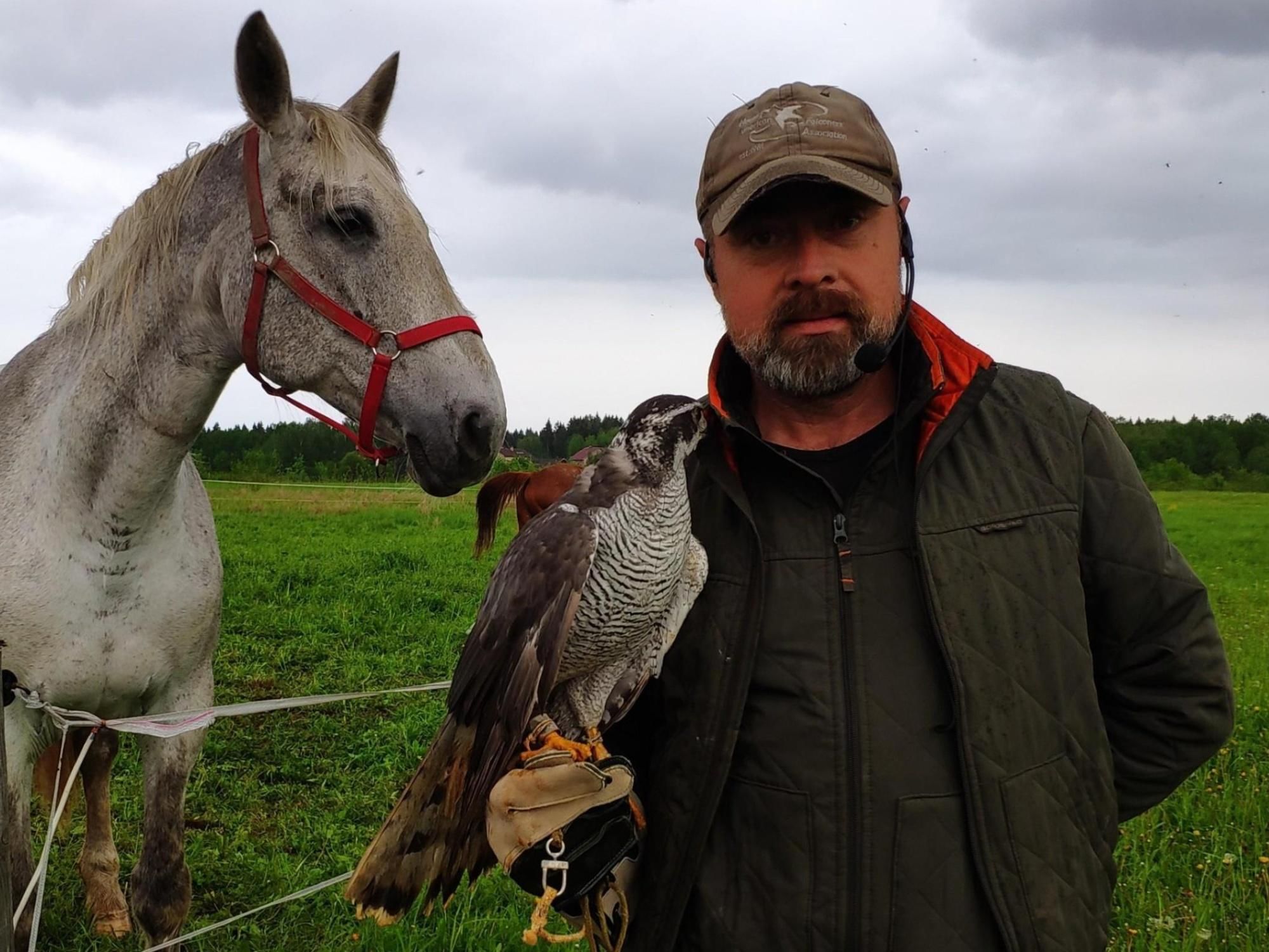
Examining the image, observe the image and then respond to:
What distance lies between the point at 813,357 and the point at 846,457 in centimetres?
26

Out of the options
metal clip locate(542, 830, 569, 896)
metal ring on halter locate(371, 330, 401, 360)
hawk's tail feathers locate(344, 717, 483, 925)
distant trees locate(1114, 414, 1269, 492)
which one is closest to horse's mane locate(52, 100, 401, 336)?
metal ring on halter locate(371, 330, 401, 360)

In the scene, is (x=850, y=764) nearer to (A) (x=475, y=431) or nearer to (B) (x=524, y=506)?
(A) (x=475, y=431)

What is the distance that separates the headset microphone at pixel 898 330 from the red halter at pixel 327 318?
42.8 inches

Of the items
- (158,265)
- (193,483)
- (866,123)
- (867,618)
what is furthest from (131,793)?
(866,123)

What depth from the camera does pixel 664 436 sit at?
7.33 feet

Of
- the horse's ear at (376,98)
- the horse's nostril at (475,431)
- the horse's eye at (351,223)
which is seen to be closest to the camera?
the horse's nostril at (475,431)

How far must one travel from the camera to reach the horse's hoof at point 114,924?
3826 millimetres

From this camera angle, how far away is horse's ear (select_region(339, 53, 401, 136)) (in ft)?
9.72

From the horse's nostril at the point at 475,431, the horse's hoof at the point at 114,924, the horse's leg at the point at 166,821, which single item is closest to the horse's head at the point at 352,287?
the horse's nostril at the point at 475,431

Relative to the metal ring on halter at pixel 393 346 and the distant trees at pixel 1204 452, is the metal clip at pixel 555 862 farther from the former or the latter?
the distant trees at pixel 1204 452

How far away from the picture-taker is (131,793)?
5281 millimetres

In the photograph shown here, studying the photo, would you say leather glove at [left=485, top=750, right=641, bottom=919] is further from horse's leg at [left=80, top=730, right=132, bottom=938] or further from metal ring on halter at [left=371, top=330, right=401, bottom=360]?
horse's leg at [left=80, top=730, right=132, bottom=938]

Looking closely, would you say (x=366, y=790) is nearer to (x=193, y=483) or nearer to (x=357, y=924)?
(x=357, y=924)

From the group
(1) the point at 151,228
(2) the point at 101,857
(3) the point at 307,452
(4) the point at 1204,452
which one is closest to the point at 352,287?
(1) the point at 151,228
